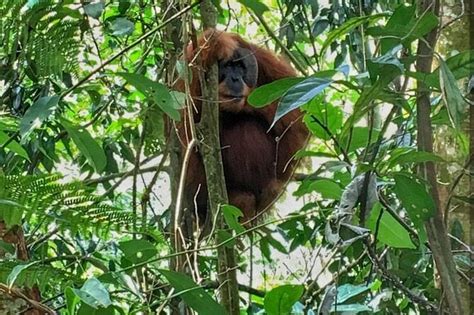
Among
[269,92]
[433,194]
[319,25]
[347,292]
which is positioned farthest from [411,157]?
[319,25]

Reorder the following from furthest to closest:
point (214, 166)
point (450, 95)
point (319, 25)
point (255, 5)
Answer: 1. point (319, 25)
2. point (214, 166)
3. point (255, 5)
4. point (450, 95)

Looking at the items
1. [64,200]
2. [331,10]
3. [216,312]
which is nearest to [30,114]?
[64,200]

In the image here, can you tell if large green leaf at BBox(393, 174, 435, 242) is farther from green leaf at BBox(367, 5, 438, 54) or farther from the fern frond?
the fern frond

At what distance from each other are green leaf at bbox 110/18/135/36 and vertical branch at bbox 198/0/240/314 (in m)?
0.15

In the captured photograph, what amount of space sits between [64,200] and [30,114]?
4.7 inches

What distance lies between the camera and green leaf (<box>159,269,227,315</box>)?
938mm

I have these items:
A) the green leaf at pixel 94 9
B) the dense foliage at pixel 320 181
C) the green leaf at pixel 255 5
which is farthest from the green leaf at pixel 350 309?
the green leaf at pixel 94 9

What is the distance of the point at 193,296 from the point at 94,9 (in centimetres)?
66

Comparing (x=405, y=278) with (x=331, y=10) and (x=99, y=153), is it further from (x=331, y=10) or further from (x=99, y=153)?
(x=331, y=10)

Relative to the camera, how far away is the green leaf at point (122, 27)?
4.77 feet

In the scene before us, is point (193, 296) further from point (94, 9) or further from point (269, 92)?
point (94, 9)

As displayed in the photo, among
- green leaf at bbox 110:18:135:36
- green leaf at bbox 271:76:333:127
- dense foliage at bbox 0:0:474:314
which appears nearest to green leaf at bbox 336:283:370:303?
dense foliage at bbox 0:0:474:314

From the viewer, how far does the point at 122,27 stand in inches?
58.1

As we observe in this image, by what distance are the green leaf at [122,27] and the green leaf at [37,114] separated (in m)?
0.45
